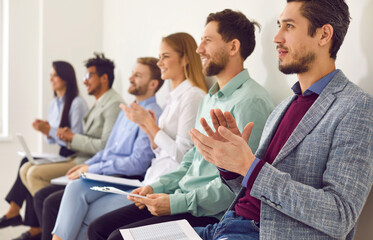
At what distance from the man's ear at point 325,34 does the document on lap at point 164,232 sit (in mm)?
731

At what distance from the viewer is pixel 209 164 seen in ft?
5.54

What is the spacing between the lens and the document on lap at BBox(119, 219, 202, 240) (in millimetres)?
1188

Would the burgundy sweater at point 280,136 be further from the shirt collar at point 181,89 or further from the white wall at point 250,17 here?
the shirt collar at point 181,89

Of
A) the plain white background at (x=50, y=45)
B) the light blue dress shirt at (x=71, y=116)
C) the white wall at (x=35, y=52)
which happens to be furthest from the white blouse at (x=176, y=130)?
the white wall at (x=35, y=52)

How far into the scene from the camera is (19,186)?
3299mm

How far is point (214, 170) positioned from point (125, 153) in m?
1.06

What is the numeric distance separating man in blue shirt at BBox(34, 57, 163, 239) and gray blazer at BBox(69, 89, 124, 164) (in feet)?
0.59

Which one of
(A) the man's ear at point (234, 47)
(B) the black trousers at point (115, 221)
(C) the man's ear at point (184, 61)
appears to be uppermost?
(A) the man's ear at point (234, 47)

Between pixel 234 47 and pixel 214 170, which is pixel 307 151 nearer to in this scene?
pixel 214 170

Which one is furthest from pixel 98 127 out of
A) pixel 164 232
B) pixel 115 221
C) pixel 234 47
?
pixel 164 232

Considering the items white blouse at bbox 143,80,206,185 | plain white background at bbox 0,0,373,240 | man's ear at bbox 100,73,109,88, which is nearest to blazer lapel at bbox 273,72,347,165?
white blouse at bbox 143,80,206,185

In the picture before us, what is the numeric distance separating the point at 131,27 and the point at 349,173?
119 inches

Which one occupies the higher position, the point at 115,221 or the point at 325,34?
the point at 325,34

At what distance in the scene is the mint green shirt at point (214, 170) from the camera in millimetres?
1537
